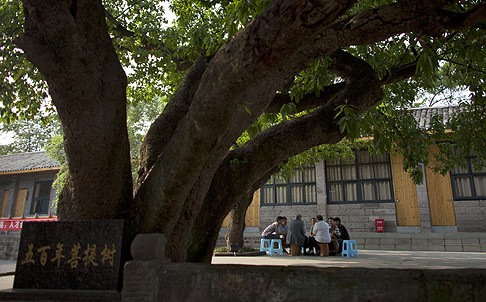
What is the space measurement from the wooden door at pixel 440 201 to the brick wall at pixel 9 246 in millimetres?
14757

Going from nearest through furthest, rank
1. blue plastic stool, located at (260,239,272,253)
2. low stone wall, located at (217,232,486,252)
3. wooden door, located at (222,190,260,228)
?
blue plastic stool, located at (260,239,272,253) → low stone wall, located at (217,232,486,252) → wooden door, located at (222,190,260,228)

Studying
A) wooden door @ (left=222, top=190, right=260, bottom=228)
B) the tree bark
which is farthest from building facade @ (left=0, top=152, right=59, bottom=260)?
the tree bark

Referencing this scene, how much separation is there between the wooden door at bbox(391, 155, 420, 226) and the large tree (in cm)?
987

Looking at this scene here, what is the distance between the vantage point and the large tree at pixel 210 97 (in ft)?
9.66

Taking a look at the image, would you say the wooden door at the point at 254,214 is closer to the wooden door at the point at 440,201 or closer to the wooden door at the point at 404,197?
the wooden door at the point at 404,197

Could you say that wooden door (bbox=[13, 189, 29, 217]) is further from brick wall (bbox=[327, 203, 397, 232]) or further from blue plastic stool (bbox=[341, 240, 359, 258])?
blue plastic stool (bbox=[341, 240, 359, 258])

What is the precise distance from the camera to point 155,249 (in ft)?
10.1

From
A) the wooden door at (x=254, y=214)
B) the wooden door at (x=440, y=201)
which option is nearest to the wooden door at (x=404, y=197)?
the wooden door at (x=440, y=201)

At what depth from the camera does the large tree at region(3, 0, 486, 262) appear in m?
2.95

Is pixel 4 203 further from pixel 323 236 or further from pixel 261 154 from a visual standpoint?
pixel 261 154

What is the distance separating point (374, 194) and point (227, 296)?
13060 mm

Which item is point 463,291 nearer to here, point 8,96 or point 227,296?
point 227,296

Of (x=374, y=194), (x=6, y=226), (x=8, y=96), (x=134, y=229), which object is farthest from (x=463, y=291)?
(x=6, y=226)

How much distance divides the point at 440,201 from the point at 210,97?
1299 centimetres
